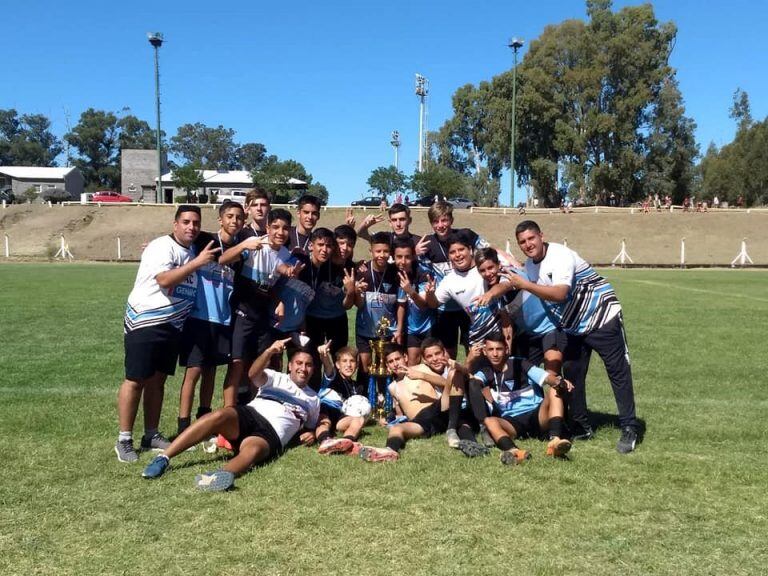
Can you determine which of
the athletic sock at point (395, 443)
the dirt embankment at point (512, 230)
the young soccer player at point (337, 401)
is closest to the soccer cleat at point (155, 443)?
the young soccer player at point (337, 401)

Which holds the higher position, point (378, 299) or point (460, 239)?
point (460, 239)

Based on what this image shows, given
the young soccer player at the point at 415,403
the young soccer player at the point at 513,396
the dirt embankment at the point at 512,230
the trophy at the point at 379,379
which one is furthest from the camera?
the dirt embankment at the point at 512,230

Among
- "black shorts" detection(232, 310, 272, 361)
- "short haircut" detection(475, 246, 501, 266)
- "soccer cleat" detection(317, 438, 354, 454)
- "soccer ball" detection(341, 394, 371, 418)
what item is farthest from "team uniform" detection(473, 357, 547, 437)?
"black shorts" detection(232, 310, 272, 361)

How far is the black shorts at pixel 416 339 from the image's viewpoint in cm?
617

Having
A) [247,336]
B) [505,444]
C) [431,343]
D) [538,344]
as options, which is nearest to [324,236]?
[247,336]

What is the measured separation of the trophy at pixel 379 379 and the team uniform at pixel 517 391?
97 cm

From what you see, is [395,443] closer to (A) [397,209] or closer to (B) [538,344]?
(B) [538,344]

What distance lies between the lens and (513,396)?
5.58 meters

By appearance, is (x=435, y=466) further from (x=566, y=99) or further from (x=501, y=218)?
(x=566, y=99)

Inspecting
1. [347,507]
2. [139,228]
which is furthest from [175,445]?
[139,228]

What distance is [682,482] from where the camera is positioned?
14.8ft

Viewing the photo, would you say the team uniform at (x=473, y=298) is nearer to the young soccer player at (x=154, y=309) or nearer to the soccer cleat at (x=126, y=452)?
the young soccer player at (x=154, y=309)

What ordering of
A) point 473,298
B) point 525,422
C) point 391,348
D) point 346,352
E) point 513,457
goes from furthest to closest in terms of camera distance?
point 391,348, point 346,352, point 473,298, point 525,422, point 513,457

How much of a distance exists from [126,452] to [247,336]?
4.37 feet
